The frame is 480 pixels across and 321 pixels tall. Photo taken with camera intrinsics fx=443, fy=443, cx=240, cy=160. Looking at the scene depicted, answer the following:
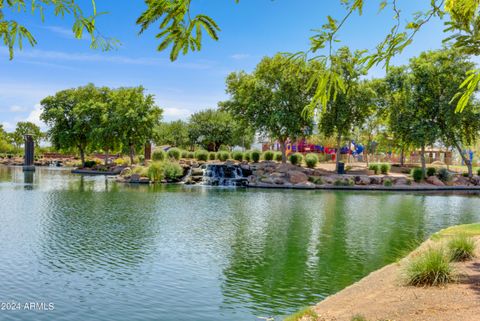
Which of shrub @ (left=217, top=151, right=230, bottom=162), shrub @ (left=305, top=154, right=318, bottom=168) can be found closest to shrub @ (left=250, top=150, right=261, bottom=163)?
shrub @ (left=217, top=151, right=230, bottom=162)

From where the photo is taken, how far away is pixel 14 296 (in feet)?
29.5

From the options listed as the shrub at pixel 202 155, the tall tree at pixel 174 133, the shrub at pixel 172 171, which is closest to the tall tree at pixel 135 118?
the shrub at pixel 202 155

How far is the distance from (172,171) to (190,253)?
2935 cm

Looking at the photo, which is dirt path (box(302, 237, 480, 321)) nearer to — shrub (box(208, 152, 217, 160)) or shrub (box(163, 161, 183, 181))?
shrub (box(163, 161, 183, 181))

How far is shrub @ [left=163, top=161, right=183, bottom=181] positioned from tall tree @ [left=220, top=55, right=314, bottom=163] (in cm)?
1023

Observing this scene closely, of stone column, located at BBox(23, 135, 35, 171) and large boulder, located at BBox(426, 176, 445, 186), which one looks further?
stone column, located at BBox(23, 135, 35, 171)

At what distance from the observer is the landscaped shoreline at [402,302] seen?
20.6ft

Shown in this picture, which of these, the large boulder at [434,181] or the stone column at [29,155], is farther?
the stone column at [29,155]

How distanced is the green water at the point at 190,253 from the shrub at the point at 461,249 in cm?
229

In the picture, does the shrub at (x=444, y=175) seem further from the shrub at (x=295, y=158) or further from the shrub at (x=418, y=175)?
the shrub at (x=295, y=158)

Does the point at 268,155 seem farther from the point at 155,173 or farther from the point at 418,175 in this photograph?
the point at 418,175

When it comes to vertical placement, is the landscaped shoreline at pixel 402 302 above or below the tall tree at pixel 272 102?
below

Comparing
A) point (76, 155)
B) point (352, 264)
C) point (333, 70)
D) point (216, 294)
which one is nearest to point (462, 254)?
point (352, 264)

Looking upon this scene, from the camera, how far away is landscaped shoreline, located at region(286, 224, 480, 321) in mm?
6270
